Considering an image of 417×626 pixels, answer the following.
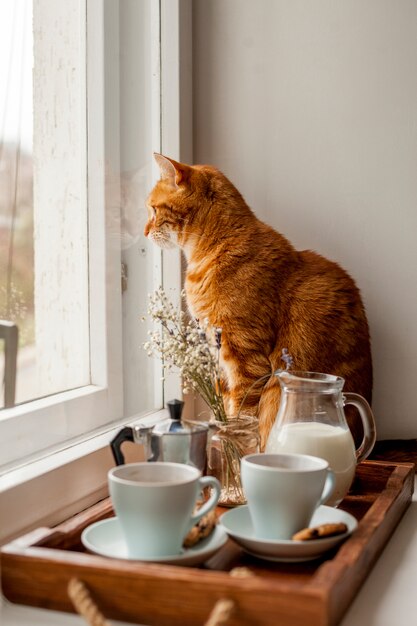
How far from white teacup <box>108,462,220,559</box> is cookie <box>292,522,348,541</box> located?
0.41ft

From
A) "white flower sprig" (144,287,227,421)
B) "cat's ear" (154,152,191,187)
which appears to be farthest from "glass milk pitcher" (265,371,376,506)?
"cat's ear" (154,152,191,187)

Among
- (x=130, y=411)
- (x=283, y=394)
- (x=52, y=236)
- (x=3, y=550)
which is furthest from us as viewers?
(x=130, y=411)

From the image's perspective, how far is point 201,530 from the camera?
2.90ft

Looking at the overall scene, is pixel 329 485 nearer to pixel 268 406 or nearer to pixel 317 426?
pixel 317 426

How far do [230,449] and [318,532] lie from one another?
0.33 meters

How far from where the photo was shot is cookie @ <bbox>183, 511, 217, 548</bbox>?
0.87 m

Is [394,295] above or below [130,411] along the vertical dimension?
above

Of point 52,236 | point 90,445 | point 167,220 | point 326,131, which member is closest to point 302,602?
point 90,445

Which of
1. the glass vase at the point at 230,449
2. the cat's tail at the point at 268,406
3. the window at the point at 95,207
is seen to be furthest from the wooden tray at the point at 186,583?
the cat's tail at the point at 268,406

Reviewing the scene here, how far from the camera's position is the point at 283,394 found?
1144 millimetres

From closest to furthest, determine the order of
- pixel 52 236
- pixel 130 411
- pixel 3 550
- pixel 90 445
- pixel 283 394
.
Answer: pixel 3 550
pixel 283 394
pixel 90 445
pixel 52 236
pixel 130 411

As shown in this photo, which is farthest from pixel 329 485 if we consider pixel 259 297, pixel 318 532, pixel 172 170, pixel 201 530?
pixel 172 170

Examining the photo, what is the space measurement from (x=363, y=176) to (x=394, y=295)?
0.26 m

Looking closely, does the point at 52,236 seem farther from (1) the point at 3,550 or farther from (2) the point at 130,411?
(1) the point at 3,550
